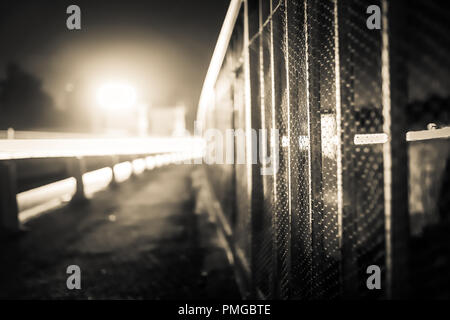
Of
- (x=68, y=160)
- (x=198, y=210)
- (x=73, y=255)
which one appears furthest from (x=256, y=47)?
(x=68, y=160)

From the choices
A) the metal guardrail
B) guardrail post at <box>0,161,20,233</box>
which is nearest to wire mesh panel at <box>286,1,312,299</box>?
the metal guardrail

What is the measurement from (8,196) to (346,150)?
619cm

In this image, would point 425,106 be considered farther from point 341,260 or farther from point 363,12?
point 363,12

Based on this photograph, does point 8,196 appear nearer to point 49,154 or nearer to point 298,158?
point 49,154

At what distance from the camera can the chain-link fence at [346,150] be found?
128 cm

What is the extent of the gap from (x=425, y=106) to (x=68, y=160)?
8729 millimetres

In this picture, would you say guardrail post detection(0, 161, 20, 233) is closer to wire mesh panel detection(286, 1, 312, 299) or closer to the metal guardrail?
the metal guardrail

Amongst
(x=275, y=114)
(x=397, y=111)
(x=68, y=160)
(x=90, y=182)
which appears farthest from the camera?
(x=90, y=182)

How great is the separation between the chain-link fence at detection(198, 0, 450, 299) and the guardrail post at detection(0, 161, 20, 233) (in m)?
4.47

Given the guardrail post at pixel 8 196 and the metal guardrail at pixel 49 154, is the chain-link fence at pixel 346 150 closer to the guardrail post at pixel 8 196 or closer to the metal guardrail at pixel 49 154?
the metal guardrail at pixel 49 154

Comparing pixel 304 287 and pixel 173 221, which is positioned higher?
pixel 304 287

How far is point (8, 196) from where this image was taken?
5.46m

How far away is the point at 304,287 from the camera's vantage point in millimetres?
2369

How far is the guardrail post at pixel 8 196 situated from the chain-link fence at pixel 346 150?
4474 mm
